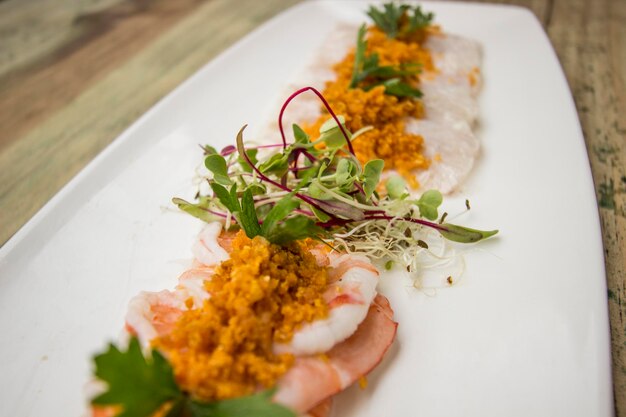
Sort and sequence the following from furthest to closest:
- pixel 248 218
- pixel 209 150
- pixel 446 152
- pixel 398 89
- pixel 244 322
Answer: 1. pixel 398 89
2. pixel 446 152
3. pixel 209 150
4. pixel 248 218
5. pixel 244 322

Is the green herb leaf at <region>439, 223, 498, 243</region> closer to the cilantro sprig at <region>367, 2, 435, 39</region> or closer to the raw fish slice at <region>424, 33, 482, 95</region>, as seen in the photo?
the raw fish slice at <region>424, 33, 482, 95</region>

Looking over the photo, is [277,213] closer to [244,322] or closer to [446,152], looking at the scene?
[244,322]

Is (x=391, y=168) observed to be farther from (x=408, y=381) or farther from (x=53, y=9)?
(x=53, y=9)

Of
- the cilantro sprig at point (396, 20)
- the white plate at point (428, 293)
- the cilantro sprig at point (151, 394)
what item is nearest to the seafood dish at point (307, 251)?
the cilantro sprig at point (151, 394)

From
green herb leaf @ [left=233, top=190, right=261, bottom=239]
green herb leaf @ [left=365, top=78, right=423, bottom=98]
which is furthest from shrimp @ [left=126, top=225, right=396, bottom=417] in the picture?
green herb leaf @ [left=365, top=78, right=423, bottom=98]

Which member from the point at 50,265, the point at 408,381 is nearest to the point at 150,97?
the point at 50,265

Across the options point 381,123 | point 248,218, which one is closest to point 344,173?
point 248,218
